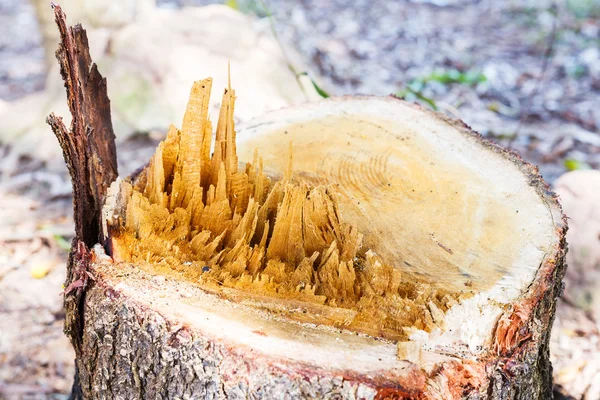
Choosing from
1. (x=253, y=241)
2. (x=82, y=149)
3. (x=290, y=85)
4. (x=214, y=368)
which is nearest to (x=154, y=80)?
(x=290, y=85)

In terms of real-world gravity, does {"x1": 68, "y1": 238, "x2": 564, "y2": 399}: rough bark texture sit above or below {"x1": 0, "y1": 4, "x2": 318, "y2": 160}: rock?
below

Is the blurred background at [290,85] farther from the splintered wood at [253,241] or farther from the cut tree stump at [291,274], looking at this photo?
the splintered wood at [253,241]

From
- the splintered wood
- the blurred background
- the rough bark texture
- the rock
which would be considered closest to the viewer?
Answer: the rough bark texture

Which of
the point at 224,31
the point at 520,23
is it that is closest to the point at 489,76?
the point at 520,23

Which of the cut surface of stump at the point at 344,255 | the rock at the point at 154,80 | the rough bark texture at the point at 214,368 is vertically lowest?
the rough bark texture at the point at 214,368

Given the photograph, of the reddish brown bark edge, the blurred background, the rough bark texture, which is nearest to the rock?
the blurred background

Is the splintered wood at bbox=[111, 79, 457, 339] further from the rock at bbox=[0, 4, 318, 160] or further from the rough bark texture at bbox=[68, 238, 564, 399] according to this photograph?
the rock at bbox=[0, 4, 318, 160]

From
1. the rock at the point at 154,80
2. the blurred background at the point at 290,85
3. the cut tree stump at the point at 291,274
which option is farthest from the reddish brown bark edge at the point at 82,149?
the rock at the point at 154,80
